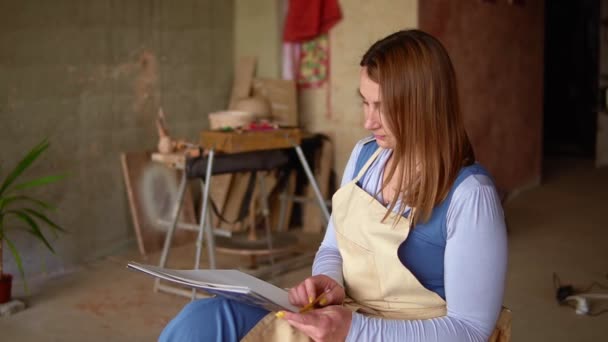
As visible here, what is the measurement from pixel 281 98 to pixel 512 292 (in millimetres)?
2130

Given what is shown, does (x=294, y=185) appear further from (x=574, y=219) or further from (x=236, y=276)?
(x=236, y=276)

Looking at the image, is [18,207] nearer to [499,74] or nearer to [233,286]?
[233,286]

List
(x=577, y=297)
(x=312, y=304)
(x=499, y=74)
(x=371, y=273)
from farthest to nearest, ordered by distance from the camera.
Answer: (x=499, y=74), (x=577, y=297), (x=371, y=273), (x=312, y=304)

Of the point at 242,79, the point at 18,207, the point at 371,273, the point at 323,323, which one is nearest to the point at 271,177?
the point at 242,79

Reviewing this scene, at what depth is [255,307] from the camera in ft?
5.52

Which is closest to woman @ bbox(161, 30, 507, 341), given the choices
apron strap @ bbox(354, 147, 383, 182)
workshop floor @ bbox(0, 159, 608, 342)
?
apron strap @ bbox(354, 147, 383, 182)

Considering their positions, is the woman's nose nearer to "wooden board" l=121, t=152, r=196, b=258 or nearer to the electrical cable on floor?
the electrical cable on floor

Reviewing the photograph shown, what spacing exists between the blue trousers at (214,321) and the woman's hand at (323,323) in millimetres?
113

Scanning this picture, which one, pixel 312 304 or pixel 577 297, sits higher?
pixel 312 304

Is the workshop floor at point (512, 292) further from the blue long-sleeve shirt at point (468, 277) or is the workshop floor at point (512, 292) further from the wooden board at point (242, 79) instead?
the blue long-sleeve shirt at point (468, 277)

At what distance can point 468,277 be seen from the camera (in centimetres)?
158

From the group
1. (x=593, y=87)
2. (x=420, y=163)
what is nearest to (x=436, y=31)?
(x=420, y=163)


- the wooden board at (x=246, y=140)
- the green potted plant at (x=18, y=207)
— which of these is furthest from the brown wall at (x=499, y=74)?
the green potted plant at (x=18, y=207)

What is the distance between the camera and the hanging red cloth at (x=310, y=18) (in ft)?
16.6
